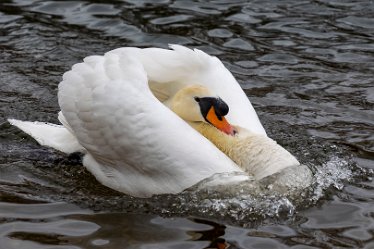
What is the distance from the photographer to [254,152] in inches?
246

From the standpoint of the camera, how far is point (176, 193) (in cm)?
597

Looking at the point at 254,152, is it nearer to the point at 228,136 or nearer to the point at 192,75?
the point at 228,136

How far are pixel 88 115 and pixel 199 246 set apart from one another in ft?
4.81

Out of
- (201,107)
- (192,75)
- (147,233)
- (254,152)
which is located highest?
(192,75)

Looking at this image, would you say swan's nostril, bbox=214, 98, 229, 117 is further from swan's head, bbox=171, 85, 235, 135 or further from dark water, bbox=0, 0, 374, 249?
dark water, bbox=0, 0, 374, 249

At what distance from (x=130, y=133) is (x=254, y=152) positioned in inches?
35.1

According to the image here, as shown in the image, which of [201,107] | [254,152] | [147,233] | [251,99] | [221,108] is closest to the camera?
[147,233]

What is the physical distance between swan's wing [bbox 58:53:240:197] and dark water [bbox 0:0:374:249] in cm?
15

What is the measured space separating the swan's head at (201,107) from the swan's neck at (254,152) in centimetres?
9

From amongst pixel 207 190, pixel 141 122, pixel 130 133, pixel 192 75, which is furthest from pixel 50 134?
pixel 207 190

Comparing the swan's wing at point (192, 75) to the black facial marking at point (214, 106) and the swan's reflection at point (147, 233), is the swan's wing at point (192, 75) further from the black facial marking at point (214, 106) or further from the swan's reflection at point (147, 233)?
the swan's reflection at point (147, 233)

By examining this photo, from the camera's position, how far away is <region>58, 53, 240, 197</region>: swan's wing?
5.93m

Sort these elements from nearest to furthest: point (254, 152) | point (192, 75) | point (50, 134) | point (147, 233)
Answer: point (147, 233), point (254, 152), point (192, 75), point (50, 134)

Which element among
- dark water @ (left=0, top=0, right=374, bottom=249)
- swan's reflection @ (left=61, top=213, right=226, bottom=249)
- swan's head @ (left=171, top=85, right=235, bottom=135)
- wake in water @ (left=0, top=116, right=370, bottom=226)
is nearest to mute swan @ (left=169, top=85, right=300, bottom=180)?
swan's head @ (left=171, top=85, right=235, bottom=135)
